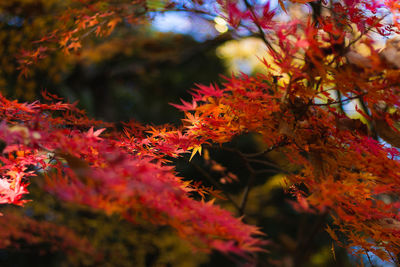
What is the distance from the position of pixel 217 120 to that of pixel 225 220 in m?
0.37

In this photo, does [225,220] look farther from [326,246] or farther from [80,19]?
[326,246]

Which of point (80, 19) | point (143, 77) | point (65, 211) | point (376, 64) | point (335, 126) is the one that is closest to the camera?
point (376, 64)

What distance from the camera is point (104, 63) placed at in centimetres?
548

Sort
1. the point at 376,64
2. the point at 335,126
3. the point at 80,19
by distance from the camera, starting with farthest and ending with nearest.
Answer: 1. the point at 80,19
2. the point at 335,126
3. the point at 376,64

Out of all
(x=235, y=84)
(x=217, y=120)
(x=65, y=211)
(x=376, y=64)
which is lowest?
(x=65, y=211)

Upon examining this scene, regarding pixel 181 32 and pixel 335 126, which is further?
pixel 181 32

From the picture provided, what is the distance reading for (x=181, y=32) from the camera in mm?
5426

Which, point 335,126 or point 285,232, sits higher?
point 335,126

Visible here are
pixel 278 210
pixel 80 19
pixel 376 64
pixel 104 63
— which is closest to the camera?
pixel 376 64

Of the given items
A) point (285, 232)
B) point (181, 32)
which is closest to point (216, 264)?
point (285, 232)

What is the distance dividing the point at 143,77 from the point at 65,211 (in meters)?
2.59

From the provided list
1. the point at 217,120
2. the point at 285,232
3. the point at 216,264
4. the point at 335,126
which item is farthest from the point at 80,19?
the point at 285,232

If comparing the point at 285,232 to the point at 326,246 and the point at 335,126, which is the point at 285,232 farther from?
the point at 335,126

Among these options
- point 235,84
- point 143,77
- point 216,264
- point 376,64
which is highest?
point 376,64
